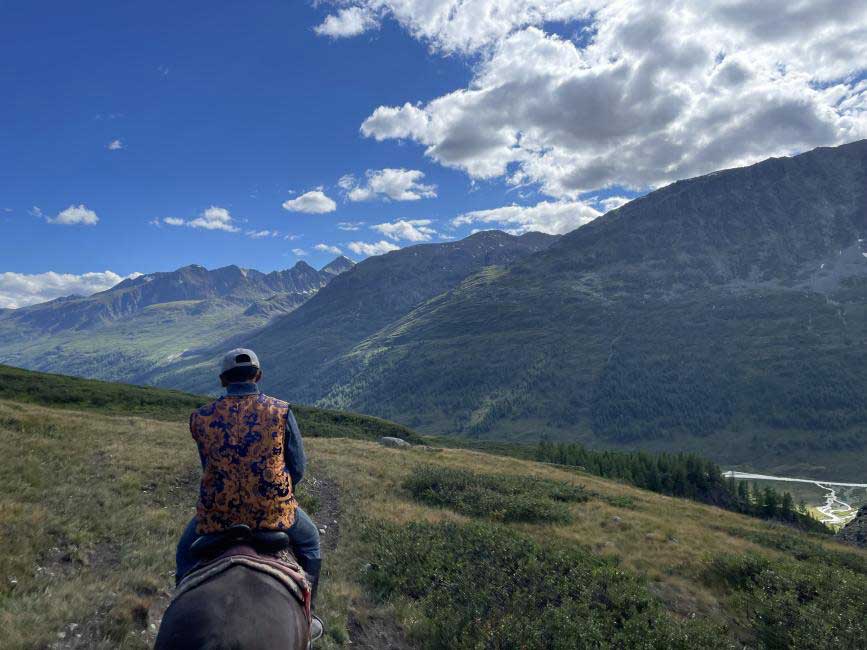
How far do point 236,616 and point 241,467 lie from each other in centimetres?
225

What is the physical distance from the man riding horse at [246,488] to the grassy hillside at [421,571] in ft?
12.9

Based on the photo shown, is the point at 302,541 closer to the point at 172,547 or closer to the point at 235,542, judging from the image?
the point at 235,542

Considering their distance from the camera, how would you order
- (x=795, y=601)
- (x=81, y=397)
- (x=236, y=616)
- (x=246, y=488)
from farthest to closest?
(x=81, y=397) → (x=795, y=601) → (x=246, y=488) → (x=236, y=616)

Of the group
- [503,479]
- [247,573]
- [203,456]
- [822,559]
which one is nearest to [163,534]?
[203,456]

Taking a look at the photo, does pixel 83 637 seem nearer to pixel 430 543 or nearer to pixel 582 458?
pixel 430 543

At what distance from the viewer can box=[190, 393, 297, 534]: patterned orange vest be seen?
546 cm

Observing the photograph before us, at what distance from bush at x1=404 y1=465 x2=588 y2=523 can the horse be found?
51.6 feet

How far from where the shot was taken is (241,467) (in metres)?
5.52

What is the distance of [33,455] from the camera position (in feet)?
50.1

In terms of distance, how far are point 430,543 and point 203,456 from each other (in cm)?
929

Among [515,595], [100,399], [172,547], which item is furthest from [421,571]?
[100,399]

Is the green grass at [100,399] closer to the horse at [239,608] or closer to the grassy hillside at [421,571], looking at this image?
the grassy hillside at [421,571]

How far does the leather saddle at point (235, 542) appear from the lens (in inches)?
187

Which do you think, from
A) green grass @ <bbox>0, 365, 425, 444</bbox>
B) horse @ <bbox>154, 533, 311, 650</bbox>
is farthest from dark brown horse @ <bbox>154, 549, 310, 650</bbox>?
green grass @ <bbox>0, 365, 425, 444</bbox>
